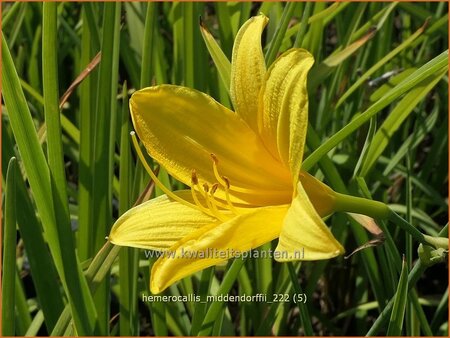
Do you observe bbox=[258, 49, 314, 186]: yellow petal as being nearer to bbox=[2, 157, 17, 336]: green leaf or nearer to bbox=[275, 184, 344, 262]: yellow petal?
bbox=[275, 184, 344, 262]: yellow petal

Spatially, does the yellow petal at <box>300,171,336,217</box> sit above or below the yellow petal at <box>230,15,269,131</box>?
below

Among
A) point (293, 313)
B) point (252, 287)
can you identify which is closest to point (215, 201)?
point (252, 287)

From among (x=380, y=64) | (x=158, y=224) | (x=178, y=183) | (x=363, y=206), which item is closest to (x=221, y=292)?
(x=158, y=224)

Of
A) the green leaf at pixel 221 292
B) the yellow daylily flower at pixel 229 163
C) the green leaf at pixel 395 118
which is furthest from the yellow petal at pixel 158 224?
the green leaf at pixel 395 118

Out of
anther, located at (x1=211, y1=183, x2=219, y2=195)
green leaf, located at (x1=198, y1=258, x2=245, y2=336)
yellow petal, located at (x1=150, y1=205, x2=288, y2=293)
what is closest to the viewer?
yellow petal, located at (x1=150, y1=205, x2=288, y2=293)

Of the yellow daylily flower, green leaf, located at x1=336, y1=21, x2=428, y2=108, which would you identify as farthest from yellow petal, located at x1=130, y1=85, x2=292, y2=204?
green leaf, located at x1=336, y1=21, x2=428, y2=108

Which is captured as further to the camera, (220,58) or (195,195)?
(220,58)

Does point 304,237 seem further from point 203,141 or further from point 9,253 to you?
point 9,253
